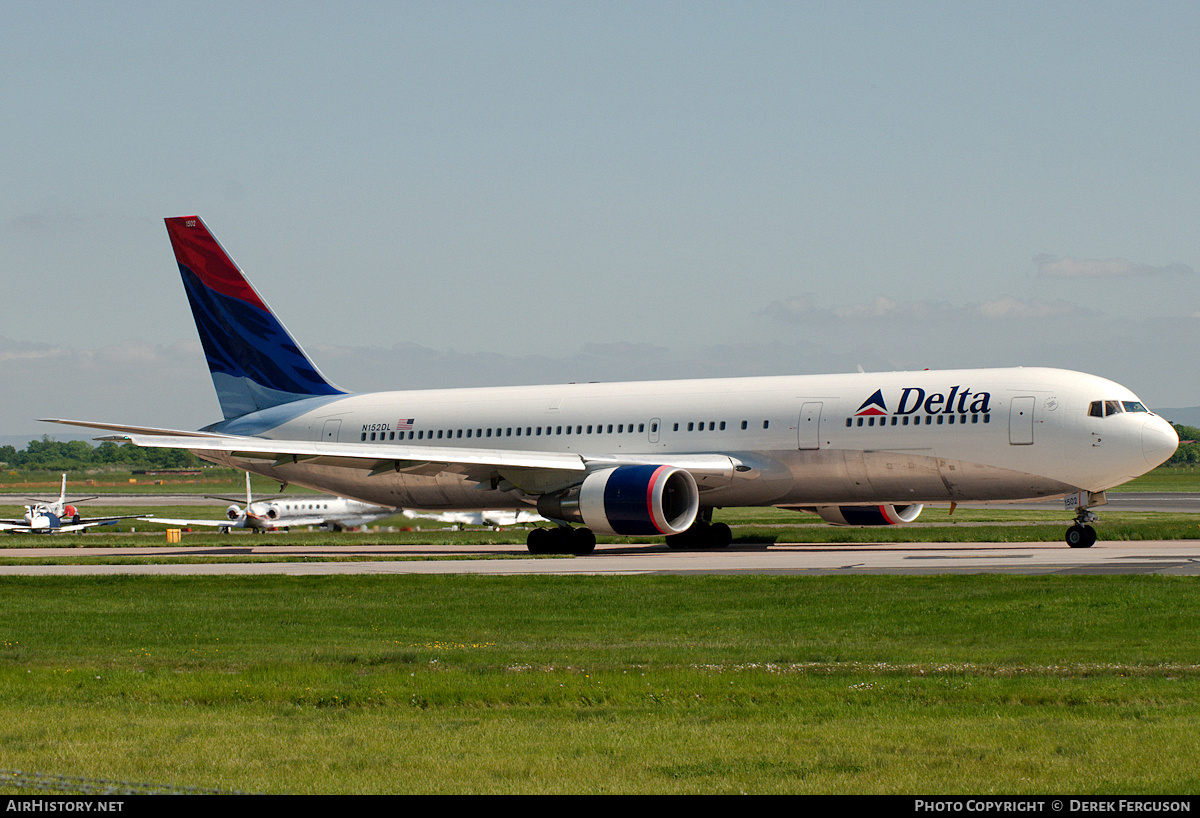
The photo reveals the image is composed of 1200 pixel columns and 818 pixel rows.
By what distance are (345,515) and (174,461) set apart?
328ft

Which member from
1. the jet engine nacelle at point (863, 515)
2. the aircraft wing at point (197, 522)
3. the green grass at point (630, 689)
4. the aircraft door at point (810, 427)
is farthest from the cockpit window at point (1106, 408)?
the aircraft wing at point (197, 522)

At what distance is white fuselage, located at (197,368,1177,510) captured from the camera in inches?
1177

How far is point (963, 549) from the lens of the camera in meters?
30.6

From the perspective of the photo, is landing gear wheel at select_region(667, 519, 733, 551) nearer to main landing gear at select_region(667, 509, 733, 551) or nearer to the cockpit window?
main landing gear at select_region(667, 509, 733, 551)

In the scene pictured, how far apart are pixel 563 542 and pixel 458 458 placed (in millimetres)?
3512

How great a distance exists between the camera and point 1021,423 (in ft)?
98.3

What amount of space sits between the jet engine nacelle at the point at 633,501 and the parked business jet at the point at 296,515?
84.4 feet

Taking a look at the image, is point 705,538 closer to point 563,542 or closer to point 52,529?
point 563,542

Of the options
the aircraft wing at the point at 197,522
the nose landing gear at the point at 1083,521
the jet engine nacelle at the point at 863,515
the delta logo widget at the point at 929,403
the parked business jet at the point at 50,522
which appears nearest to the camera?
the nose landing gear at the point at 1083,521

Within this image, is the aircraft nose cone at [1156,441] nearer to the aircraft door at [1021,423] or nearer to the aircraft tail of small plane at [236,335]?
the aircraft door at [1021,423]

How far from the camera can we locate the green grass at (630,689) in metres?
8.31

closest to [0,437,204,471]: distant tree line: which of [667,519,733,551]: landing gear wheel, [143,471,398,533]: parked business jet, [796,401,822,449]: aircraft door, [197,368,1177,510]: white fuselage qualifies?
[143,471,398,533]: parked business jet

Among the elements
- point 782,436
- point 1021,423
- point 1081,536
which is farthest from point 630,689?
point 782,436

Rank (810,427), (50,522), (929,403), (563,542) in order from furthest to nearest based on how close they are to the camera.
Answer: (50,522)
(563,542)
(810,427)
(929,403)
